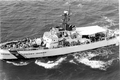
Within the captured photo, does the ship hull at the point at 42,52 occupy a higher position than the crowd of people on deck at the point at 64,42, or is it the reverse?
the crowd of people on deck at the point at 64,42

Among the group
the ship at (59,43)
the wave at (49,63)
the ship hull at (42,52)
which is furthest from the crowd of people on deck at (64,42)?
the wave at (49,63)

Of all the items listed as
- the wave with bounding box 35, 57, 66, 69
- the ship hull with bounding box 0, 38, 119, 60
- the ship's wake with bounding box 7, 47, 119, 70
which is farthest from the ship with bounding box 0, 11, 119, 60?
the wave with bounding box 35, 57, 66, 69

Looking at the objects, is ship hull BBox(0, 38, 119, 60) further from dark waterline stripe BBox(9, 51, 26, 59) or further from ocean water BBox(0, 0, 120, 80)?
ocean water BBox(0, 0, 120, 80)

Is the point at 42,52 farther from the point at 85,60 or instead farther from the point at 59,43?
the point at 85,60

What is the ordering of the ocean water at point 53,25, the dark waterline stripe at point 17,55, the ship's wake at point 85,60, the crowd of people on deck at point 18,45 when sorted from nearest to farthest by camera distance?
1. the ocean water at point 53,25
2. the ship's wake at point 85,60
3. the dark waterline stripe at point 17,55
4. the crowd of people on deck at point 18,45

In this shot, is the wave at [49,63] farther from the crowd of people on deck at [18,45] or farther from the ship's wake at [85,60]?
the crowd of people on deck at [18,45]
